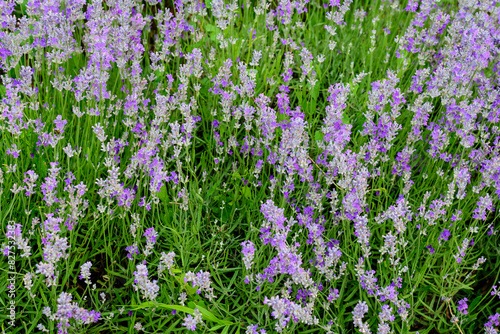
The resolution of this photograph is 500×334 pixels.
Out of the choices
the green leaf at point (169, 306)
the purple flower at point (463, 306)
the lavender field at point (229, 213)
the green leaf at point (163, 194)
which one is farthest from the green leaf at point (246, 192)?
the purple flower at point (463, 306)

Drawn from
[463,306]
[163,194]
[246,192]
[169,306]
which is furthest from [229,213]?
[463,306]

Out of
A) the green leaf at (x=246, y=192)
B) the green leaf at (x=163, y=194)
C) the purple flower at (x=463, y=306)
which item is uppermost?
the green leaf at (x=246, y=192)

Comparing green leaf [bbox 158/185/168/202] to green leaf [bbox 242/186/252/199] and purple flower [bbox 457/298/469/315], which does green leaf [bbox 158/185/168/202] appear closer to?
green leaf [bbox 242/186/252/199]

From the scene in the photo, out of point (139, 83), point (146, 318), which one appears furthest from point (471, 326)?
point (139, 83)

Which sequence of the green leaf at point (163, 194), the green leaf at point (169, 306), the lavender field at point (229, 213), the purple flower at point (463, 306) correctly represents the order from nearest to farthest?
the green leaf at point (169, 306) → the lavender field at point (229, 213) → the purple flower at point (463, 306) → the green leaf at point (163, 194)

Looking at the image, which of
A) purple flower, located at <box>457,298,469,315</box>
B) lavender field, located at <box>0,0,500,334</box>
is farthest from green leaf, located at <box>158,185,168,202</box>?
purple flower, located at <box>457,298,469,315</box>

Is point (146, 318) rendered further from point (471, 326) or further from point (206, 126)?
point (471, 326)

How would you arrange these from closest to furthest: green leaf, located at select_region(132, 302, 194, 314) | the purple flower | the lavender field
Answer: green leaf, located at select_region(132, 302, 194, 314) < the lavender field < the purple flower

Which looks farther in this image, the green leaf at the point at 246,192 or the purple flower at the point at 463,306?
the green leaf at the point at 246,192

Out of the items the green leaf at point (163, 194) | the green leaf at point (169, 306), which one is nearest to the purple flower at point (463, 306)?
the green leaf at point (169, 306)

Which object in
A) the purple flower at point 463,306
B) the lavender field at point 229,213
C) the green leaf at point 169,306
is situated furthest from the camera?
the purple flower at point 463,306

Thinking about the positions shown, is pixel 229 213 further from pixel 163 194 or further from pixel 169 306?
pixel 169 306

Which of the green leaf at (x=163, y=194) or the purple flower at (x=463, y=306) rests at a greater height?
the green leaf at (x=163, y=194)

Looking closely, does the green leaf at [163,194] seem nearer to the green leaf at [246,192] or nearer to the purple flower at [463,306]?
the green leaf at [246,192]
